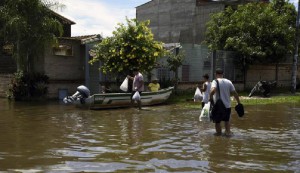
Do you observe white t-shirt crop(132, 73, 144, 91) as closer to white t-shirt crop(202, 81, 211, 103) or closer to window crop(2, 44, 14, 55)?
white t-shirt crop(202, 81, 211, 103)

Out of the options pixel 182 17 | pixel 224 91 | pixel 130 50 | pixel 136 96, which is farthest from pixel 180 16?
pixel 224 91

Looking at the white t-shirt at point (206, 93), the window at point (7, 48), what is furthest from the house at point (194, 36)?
the white t-shirt at point (206, 93)

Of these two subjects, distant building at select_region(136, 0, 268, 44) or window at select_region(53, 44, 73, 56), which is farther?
distant building at select_region(136, 0, 268, 44)

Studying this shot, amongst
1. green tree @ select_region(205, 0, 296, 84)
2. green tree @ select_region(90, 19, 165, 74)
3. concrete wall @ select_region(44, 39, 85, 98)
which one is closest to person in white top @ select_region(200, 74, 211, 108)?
green tree @ select_region(90, 19, 165, 74)

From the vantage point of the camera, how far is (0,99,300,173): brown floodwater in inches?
272

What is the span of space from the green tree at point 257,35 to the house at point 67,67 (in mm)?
9688

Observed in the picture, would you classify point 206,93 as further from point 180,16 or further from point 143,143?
point 180,16

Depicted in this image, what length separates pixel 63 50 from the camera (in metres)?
22.7

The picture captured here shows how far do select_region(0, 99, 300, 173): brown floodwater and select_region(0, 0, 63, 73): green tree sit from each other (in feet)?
18.1

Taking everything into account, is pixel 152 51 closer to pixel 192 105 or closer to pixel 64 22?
pixel 192 105

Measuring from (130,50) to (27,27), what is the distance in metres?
5.13

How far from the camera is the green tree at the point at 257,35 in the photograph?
86.9 ft

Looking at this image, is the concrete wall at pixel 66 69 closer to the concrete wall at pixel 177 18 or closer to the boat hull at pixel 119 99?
the boat hull at pixel 119 99

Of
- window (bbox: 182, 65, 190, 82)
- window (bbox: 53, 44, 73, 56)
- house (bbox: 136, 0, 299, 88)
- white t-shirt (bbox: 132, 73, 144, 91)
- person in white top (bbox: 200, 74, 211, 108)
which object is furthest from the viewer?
house (bbox: 136, 0, 299, 88)
